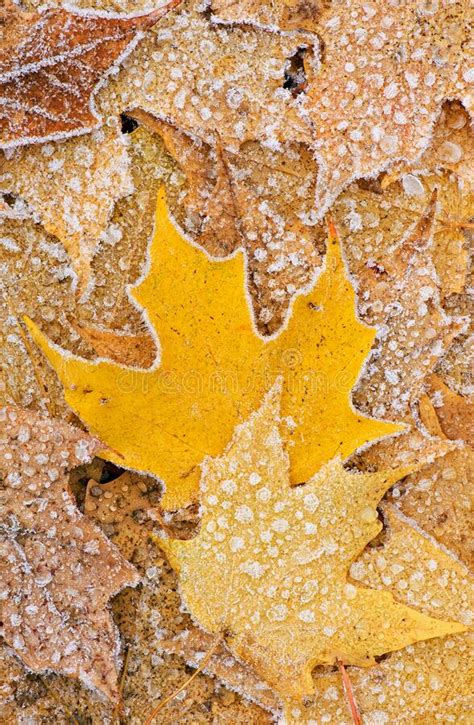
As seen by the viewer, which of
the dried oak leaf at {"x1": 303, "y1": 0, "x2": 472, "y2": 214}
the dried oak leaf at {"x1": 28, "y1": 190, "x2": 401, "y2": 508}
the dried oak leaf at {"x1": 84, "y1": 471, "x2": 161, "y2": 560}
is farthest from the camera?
the dried oak leaf at {"x1": 84, "y1": 471, "x2": 161, "y2": 560}

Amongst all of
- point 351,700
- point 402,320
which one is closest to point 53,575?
point 351,700

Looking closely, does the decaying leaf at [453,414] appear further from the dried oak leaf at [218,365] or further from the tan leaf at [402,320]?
the dried oak leaf at [218,365]

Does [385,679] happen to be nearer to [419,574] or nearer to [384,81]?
[419,574]

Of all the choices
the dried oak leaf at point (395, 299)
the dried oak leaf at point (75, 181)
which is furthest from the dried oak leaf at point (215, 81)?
the dried oak leaf at point (395, 299)

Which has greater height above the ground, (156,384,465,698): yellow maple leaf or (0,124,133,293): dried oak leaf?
(0,124,133,293): dried oak leaf

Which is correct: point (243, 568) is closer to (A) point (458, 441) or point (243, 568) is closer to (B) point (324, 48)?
(A) point (458, 441)

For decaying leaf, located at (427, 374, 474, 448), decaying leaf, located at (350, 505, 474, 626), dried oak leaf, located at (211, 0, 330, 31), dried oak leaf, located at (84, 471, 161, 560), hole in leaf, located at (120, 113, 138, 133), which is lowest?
decaying leaf, located at (350, 505, 474, 626)

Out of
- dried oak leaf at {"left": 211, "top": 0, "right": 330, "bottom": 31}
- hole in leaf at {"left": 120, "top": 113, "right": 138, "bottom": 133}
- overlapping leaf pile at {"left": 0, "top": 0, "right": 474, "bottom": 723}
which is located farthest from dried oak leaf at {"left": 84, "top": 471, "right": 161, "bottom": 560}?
dried oak leaf at {"left": 211, "top": 0, "right": 330, "bottom": 31}

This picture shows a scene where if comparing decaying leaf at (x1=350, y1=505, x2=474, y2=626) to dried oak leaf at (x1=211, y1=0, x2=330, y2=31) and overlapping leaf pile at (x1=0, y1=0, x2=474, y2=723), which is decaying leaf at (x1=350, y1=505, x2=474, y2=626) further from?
dried oak leaf at (x1=211, y1=0, x2=330, y2=31)

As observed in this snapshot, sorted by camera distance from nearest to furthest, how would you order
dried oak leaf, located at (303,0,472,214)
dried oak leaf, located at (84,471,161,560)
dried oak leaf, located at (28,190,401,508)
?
dried oak leaf, located at (28,190,401,508) → dried oak leaf, located at (303,0,472,214) → dried oak leaf, located at (84,471,161,560)

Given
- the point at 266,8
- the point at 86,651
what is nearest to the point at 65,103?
the point at 266,8
